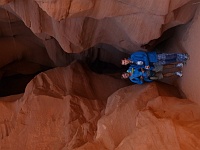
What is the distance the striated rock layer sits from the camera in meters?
1.19

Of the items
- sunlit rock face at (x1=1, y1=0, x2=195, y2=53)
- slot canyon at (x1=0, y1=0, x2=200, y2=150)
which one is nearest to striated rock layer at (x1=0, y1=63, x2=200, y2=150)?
slot canyon at (x1=0, y1=0, x2=200, y2=150)

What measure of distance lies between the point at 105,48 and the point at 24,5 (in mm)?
881

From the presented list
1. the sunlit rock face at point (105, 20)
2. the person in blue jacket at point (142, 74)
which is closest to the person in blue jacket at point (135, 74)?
the person in blue jacket at point (142, 74)

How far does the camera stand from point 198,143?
114 centimetres

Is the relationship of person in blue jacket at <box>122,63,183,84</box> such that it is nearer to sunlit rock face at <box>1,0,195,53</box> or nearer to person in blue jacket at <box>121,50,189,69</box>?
person in blue jacket at <box>121,50,189,69</box>

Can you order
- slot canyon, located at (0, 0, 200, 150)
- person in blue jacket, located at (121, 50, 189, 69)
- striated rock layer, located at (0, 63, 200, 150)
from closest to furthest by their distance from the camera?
striated rock layer, located at (0, 63, 200, 150) < slot canyon, located at (0, 0, 200, 150) < person in blue jacket, located at (121, 50, 189, 69)

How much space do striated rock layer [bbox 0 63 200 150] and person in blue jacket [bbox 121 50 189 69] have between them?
0.45ft

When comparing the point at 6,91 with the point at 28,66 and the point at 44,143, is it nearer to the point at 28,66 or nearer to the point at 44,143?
the point at 28,66

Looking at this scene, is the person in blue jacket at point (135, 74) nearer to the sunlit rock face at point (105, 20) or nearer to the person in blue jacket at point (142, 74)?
the person in blue jacket at point (142, 74)

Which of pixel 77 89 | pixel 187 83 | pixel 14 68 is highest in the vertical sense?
pixel 187 83

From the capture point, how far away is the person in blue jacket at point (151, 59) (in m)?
1.59

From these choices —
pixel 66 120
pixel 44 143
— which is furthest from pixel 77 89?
pixel 44 143

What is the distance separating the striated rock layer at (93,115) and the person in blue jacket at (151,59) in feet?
0.45

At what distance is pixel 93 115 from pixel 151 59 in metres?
0.48
